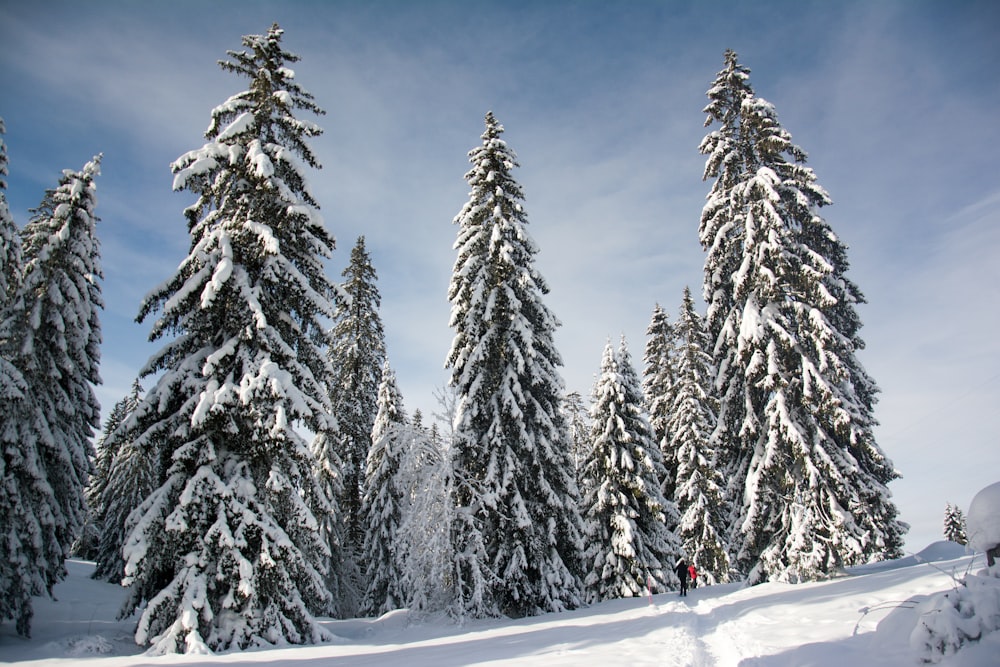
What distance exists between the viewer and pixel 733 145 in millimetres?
19828

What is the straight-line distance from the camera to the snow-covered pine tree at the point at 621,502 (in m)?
22.8

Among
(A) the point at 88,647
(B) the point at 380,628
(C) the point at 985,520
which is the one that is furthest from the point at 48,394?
(C) the point at 985,520

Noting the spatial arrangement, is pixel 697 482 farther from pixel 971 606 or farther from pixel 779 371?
pixel 971 606

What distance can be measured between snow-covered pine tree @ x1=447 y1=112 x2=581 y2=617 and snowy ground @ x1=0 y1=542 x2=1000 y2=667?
4.63 feet

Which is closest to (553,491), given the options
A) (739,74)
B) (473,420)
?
(473,420)

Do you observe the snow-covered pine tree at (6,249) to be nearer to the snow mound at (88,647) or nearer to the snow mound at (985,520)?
the snow mound at (88,647)

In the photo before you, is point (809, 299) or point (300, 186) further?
point (809, 299)

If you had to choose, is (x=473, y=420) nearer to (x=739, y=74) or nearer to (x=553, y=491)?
(x=553, y=491)

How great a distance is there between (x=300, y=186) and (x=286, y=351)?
15.7 ft

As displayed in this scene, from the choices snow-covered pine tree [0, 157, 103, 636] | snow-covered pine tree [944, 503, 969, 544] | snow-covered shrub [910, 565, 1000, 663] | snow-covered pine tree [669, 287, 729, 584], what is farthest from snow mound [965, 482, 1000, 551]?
snow-covered pine tree [944, 503, 969, 544]

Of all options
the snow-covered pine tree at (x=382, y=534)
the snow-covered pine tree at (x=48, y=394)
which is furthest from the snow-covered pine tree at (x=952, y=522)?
the snow-covered pine tree at (x=48, y=394)

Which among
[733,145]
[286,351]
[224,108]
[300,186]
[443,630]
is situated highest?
[733,145]

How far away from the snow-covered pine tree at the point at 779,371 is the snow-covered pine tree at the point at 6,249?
22.1m

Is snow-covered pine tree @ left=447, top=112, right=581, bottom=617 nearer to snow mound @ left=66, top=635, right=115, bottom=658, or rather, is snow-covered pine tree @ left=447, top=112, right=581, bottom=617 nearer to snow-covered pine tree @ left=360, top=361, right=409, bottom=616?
snow-covered pine tree @ left=360, top=361, right=409, bottom=616
